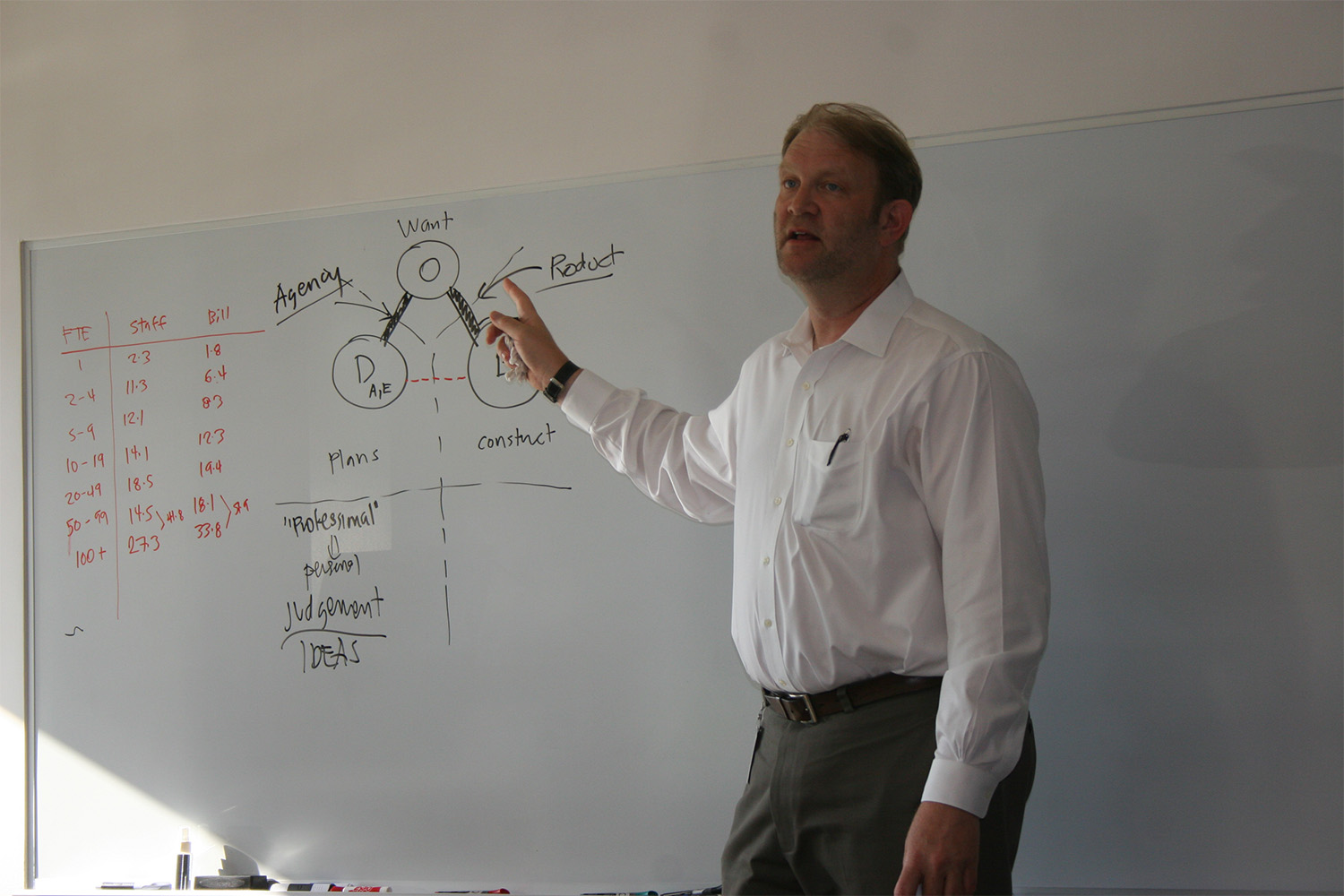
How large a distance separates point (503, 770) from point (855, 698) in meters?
1.05

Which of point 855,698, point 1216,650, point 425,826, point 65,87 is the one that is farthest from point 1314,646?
point 65,87

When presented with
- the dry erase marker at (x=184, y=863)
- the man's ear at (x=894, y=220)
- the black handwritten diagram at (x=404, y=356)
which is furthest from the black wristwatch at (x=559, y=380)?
the dry erase marker at (x=184, y=863)

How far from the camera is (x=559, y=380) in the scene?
1.72 metres

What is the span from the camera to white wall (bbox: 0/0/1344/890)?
1.85 m

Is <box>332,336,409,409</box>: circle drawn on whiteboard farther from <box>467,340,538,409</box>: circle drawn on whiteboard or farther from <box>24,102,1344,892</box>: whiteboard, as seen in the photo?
<box>467,340,538,409</box>: circle drawn on whiteboard

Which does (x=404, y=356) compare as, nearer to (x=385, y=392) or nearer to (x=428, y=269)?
(x=385, y=392)

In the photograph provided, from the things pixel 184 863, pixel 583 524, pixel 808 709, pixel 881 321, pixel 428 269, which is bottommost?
pixel 184 863

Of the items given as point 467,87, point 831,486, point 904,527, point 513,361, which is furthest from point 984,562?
point 467,87

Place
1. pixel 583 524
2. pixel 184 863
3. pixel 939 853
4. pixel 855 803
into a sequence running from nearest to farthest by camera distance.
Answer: pixel 939 853 < pixel 855 803 < pixel 583 524 < pixel 184 863

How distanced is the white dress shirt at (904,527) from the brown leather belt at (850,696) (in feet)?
0.05

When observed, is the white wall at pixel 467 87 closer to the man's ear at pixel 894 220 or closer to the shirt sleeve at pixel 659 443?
the man's ear at pixel 894 220

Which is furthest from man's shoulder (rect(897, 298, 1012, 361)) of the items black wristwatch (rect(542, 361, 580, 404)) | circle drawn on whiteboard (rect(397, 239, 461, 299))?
circle drawn on whiteboard (rect(397, 239, 461, 299))

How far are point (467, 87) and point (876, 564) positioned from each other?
152cm

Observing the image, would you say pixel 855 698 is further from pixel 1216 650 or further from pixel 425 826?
pixel 425 826
